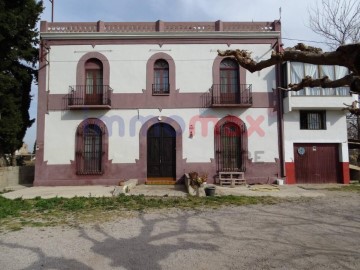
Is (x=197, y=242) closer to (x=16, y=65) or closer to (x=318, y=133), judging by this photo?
(x=318, y=133)

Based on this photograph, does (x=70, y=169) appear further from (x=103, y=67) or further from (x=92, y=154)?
(x=103, y=67)

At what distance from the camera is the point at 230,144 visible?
667 inches

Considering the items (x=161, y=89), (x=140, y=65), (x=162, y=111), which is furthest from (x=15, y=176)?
(x=161, y=89)

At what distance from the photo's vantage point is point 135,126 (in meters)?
16.8

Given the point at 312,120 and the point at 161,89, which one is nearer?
the point at 161,89

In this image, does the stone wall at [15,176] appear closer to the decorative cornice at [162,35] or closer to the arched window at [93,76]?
the arched window at [93,76]

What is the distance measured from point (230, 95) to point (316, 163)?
18.3ft

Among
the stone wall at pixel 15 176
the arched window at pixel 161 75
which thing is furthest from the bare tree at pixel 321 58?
the stone wall at pixel 15 176

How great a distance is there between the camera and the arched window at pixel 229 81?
17000 millimetres

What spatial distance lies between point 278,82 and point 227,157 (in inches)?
178

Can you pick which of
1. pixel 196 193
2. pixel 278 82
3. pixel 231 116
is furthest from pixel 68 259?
pixel 278 82

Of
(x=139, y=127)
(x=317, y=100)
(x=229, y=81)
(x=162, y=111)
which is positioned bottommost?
(x=139, y=127)

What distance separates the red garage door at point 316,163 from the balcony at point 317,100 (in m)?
1.96

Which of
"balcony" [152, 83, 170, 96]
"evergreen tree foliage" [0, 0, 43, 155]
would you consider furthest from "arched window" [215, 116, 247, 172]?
"evergreen tree foliage" [0, 0, 43, 155]
